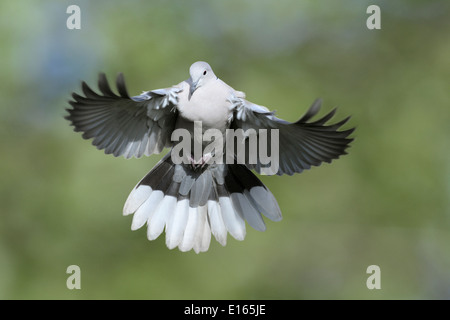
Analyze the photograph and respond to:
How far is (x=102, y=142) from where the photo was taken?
1.94m

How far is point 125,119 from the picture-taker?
76.9 inches

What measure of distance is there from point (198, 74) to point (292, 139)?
46cm

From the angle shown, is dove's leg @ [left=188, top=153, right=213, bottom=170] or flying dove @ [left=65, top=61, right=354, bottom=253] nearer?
flying dove @ [left=65, top=61, right=354, bottom=253]

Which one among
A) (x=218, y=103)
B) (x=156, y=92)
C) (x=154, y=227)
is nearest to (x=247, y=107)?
(x=218, y=103)

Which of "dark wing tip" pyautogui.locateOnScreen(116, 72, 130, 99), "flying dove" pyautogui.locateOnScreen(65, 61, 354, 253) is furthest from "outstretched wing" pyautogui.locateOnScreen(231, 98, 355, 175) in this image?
"dark wing tip" pyautogui.locateOnScreen(116, 72, 130, 99)

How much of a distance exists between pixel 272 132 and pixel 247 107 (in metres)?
0.16

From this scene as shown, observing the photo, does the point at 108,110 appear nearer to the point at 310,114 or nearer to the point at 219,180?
the point at 219,180

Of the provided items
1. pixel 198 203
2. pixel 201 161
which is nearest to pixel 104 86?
pixel 201 161

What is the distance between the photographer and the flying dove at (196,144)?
181cm

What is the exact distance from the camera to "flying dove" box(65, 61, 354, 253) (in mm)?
1812

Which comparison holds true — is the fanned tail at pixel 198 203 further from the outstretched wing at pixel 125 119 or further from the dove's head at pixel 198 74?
the dove's head at pixel 198 74

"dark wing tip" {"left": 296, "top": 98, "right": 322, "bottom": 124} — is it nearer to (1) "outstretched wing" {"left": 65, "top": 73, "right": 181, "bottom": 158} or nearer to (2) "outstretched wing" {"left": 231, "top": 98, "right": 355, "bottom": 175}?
(2) "outstretched wing" {"left": 231, "top": 98, "right": 355, "bottom": 175}

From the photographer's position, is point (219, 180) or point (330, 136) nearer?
point (330, 136)

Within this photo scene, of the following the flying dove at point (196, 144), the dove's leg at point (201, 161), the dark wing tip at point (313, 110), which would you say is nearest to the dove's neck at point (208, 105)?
the flying dove at point (196, 144)
